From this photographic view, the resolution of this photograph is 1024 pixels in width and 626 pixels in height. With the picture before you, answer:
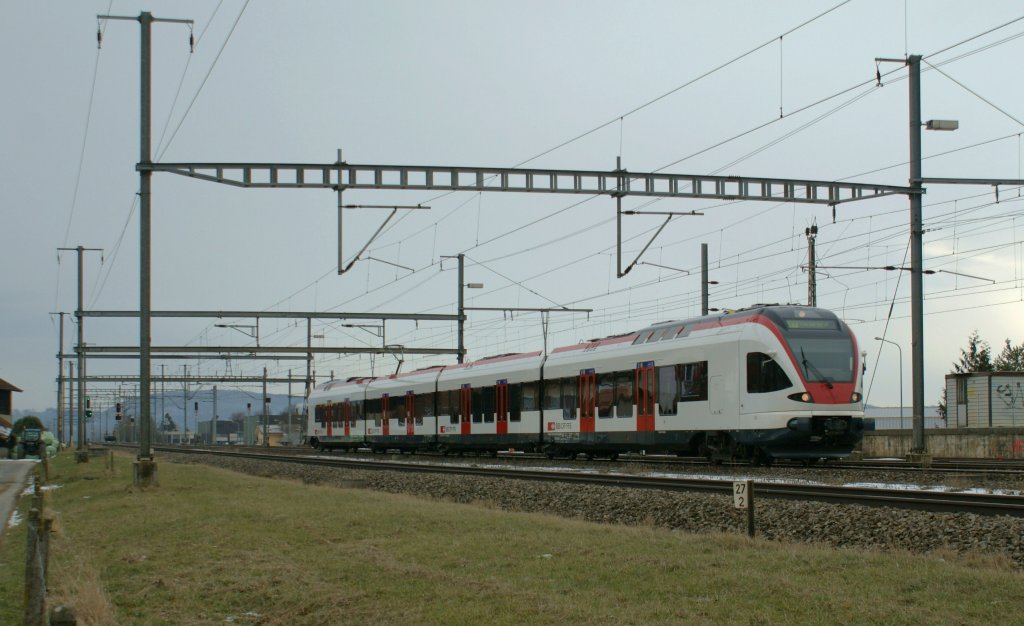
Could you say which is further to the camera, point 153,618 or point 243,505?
point 243,505

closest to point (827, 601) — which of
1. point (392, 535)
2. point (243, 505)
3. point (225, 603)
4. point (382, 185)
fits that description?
point (225, 603)

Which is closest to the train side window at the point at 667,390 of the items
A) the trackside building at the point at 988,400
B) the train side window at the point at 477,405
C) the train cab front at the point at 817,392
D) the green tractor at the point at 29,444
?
the train cab front at the point at 817,392

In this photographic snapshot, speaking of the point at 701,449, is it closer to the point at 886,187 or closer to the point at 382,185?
the point at 886,187

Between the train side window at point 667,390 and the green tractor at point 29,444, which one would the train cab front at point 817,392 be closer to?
the train side window at point 667,390

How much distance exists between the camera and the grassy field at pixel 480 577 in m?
8.80

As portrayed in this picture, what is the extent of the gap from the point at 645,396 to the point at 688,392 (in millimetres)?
2169

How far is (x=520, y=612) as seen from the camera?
9.10m

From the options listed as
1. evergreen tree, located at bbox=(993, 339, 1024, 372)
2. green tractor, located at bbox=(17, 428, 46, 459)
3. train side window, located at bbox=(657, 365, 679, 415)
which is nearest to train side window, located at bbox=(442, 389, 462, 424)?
train side window, located at bbox=(657, 365, 679, 415)

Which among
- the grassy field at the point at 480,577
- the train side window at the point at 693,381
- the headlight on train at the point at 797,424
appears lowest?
the grassy field at the point at 480,577

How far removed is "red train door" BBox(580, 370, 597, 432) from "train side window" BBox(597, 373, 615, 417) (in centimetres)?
29

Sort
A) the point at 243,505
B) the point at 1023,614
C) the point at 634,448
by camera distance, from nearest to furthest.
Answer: the point at 1023,614
the point at 243,505
the point at 634,448

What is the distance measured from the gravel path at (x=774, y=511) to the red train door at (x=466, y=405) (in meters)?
13.8

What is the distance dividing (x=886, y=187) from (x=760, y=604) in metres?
21.3

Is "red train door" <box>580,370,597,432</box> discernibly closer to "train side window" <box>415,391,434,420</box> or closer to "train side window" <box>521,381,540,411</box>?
"train side window" <box>521,381,540,411</box>
